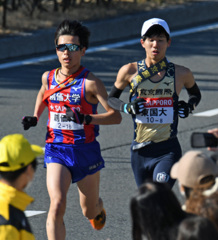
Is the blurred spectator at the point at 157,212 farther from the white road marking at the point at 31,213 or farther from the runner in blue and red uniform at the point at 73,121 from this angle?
the white road marking at the point at 31,213

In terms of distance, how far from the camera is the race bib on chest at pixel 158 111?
7.19 metres

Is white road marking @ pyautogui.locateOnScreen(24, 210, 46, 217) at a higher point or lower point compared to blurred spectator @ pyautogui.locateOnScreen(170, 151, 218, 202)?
lower

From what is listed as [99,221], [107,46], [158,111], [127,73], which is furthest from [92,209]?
[107,46]

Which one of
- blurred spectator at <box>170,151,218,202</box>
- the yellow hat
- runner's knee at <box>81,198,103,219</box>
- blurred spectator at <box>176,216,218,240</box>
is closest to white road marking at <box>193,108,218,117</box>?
runner's knee at <box>81,198,103,219</box>

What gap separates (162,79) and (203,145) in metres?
1.97

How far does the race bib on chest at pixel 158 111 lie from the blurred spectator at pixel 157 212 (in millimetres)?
2893

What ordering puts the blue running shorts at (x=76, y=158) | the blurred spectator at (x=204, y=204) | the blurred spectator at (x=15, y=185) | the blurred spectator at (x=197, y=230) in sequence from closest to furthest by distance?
the blurred spectator at (x=197, y=230)
the blurred spectator at (x=204, y=204)
the blurred spectator at (x=15, y=185)
the blue running shorts at (x=76, y=158)

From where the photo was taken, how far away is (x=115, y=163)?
10055 mm

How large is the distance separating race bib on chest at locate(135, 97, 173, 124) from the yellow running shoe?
1009 millimetres

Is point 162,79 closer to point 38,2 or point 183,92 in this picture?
point 183,92

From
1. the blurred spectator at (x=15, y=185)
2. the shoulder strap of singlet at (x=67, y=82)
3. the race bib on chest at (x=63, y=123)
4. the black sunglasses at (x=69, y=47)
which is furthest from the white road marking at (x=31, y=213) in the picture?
the blurred spectator at (x=15, y=185)

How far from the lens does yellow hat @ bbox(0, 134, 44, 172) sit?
4848 millimetres

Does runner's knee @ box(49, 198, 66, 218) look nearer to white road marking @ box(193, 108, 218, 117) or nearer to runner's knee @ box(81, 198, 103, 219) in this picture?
runner's knee @ box(81, 198, 103, 219)

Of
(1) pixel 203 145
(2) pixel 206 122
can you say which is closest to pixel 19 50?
(2) pixel 206 122
